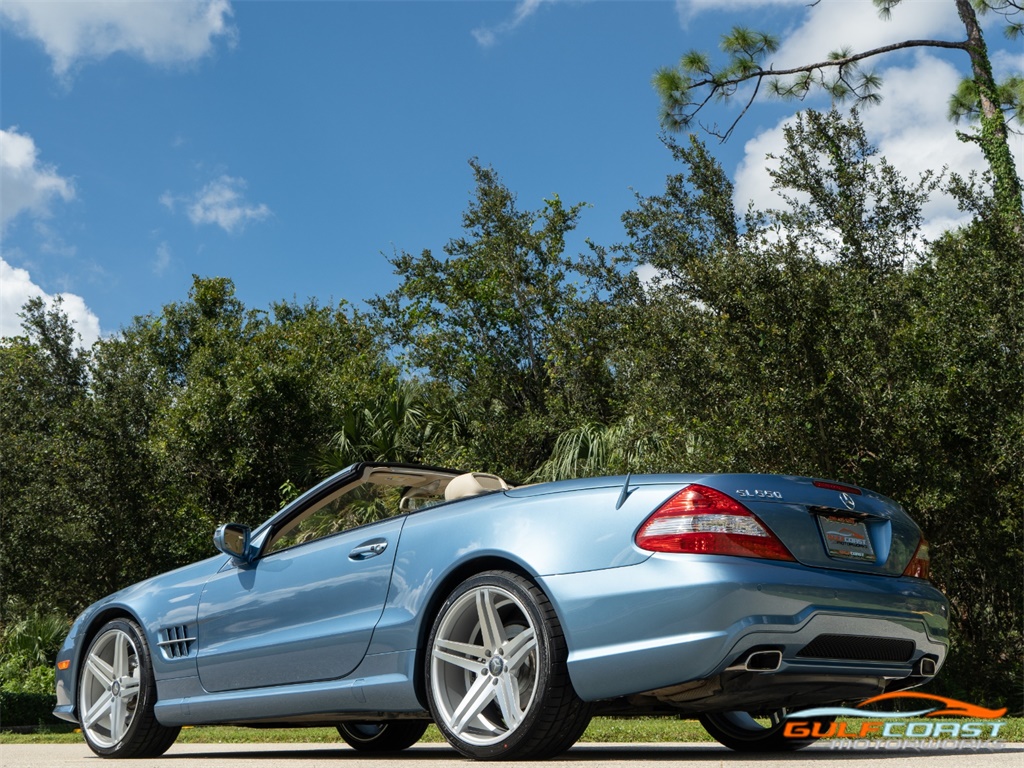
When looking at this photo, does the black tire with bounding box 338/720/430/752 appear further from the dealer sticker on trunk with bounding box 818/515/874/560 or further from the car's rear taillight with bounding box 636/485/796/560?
the dealer sticker on trunk with bounding box 818/515/874/560

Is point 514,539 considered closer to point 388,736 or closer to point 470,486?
point 470,486

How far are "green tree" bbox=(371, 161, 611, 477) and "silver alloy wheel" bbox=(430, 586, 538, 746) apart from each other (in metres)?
16.2

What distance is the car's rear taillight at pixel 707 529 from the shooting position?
398 centimetres

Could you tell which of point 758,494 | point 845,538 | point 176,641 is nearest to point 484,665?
point 758,494

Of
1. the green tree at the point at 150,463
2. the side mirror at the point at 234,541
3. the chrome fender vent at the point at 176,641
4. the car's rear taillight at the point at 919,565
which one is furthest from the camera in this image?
the green tree at the point at 150,463

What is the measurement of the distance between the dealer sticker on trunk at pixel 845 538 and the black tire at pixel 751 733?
1274mm

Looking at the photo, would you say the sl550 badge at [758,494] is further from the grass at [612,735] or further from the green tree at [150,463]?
the green tree at [150,463]

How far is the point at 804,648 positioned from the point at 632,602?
25.1 inches

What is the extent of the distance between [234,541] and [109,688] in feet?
4.58

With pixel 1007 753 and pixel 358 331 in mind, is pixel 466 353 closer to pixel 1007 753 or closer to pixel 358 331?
pixel 358 331

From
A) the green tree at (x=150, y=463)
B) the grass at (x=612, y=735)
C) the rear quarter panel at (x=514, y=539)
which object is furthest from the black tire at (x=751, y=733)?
the green tree at (x=150, y=463)

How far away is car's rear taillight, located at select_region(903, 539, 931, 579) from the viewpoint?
4.57 metres

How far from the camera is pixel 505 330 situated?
88.5 feet

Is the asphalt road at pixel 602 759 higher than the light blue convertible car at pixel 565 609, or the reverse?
the light blue convertible car at pixel 565 609
